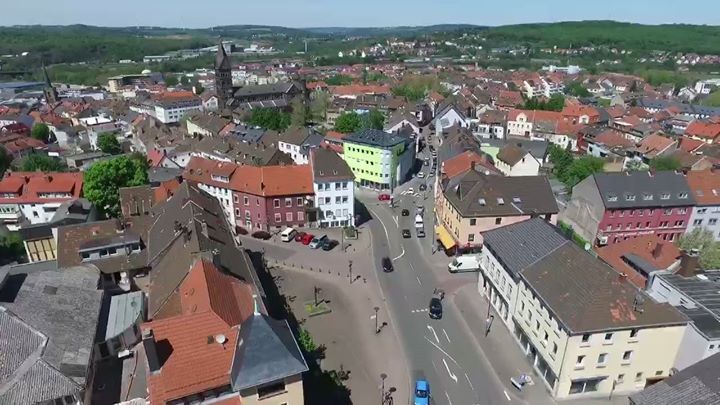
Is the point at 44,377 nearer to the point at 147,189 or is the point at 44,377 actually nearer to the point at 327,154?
the point at 147,189

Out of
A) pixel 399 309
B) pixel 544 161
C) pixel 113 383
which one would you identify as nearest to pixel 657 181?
pixel 544 161

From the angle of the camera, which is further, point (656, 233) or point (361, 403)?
point (656, 233)

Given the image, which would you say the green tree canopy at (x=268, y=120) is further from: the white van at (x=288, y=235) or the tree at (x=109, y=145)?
the white van at (x=288, y=235)

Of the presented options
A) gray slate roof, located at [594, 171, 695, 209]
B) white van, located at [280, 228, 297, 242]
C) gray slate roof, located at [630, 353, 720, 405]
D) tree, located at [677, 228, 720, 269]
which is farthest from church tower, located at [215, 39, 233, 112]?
gray slate roof, located at [630, 353, 720, 405]

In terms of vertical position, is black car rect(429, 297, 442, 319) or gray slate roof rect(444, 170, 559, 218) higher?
gray slate roof rect(444, 170, 559, 218)

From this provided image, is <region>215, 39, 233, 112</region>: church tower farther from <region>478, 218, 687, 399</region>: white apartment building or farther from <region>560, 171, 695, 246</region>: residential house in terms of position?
<region>478, 218, 687, 399</region>: white apartment building
